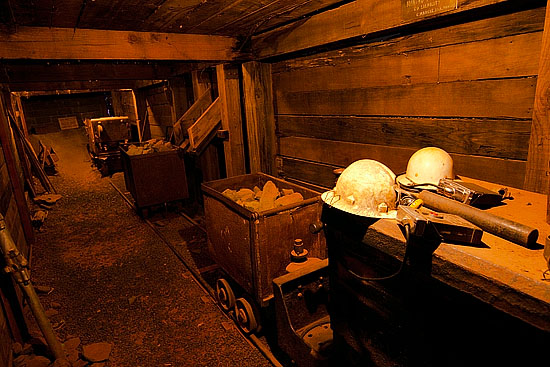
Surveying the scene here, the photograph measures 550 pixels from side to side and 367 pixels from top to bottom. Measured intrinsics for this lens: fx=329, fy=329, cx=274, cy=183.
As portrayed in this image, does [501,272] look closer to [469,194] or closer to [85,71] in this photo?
[469,194]

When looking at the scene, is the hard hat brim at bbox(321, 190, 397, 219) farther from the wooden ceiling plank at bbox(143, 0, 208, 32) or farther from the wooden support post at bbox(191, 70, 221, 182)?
the wooden support post at bbox(191, 70, 221, 182)

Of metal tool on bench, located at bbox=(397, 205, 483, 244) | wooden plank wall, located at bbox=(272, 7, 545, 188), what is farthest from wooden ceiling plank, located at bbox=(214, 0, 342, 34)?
metal tool on bench, located at bbox=(397, 205, 483, 244)

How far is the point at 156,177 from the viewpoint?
602 centimetres

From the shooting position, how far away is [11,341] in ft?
9.38

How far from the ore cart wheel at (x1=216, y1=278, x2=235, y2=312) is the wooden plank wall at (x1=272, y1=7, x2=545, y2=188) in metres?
1.50

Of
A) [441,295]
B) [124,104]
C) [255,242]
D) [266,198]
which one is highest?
[124,104]

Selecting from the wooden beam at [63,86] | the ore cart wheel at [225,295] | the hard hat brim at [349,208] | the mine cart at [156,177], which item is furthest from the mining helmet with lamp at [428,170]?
the wooden beam at [63,86]

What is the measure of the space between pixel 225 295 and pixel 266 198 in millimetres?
1055

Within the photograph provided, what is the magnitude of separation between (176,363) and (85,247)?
318 cm

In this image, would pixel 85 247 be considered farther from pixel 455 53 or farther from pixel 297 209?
pixel 455 53

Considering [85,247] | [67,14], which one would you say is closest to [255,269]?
[67,14]

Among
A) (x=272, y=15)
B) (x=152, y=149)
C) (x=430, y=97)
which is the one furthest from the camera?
(x=152, y=149)

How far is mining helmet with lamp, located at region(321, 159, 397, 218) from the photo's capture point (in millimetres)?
1372

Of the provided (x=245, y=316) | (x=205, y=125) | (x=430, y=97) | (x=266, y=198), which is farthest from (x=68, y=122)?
(x=430, y=97)
